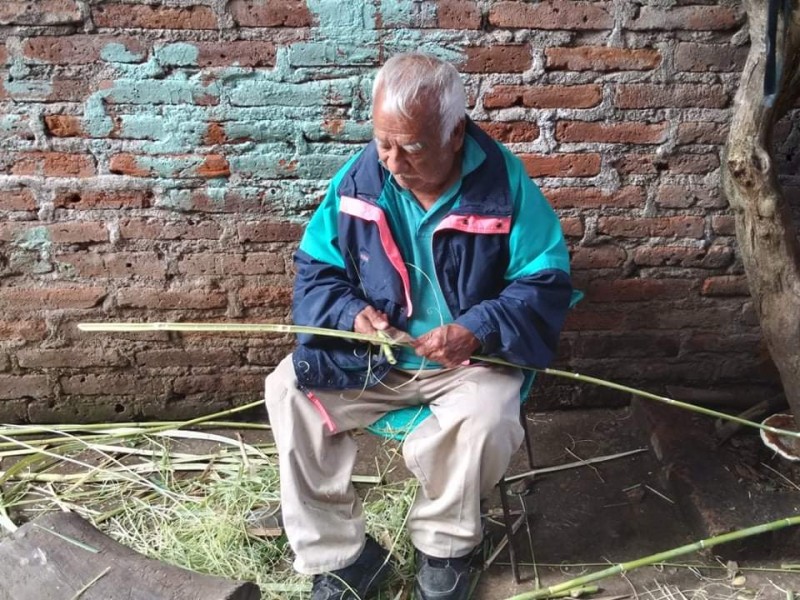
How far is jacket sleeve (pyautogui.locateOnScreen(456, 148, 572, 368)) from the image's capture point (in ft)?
6.78

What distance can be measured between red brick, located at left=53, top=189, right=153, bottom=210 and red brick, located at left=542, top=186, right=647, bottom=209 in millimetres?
1566

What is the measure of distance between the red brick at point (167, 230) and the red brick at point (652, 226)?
Answer: 156 centimetres

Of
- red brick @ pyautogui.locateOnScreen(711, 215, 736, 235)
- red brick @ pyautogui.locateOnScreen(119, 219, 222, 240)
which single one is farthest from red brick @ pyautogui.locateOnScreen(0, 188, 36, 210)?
red brick @ pyautogui.locateOnScreen(711, 215, 736, 235)

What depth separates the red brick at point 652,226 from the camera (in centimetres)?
280

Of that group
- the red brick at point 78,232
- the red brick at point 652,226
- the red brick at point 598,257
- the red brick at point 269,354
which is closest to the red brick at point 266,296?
the red brick at point 269,354

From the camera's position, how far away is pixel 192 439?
3.02 meters

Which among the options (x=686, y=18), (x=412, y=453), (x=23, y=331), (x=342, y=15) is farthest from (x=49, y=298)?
(x=686, y=18)

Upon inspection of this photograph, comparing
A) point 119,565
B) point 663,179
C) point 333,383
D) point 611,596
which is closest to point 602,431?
point 611,596

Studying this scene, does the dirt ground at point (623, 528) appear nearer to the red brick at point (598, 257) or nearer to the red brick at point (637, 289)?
the red brick at point (637, 289)

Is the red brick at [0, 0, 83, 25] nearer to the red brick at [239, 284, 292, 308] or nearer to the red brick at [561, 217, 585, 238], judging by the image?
the red brick at [239, 284, 292, 308]

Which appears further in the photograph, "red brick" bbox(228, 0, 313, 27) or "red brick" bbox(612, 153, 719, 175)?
"red brick" bbox(612, 153, 719, 175)

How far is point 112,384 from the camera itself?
3047 millimetres

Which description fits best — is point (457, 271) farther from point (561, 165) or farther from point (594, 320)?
point (594, 320)

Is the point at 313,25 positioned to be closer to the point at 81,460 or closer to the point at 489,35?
the point at 489,35
